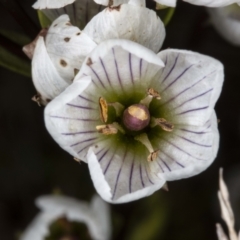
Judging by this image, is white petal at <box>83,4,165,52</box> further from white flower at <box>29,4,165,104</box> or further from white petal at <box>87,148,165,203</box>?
white petal at <box>87,148,165,203</box>

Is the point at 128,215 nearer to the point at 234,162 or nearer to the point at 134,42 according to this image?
the point at 234,162

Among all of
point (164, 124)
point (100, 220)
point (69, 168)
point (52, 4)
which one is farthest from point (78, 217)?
point (52, 4)

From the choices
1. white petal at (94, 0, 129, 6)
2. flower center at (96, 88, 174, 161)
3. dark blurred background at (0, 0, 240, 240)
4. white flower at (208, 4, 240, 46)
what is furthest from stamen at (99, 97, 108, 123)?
dark blurred background at (0, 0, 240, 240)

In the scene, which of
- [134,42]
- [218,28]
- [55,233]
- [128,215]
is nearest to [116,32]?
[134,42]

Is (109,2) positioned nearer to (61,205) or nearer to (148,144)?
(148,144)

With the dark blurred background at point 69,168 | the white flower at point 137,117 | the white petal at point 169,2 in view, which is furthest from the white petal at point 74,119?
the dark blurred background at point 69,168

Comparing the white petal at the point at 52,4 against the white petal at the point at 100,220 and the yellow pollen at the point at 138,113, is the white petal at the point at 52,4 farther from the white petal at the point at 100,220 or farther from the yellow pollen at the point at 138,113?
the white petal at the point at 100,220
